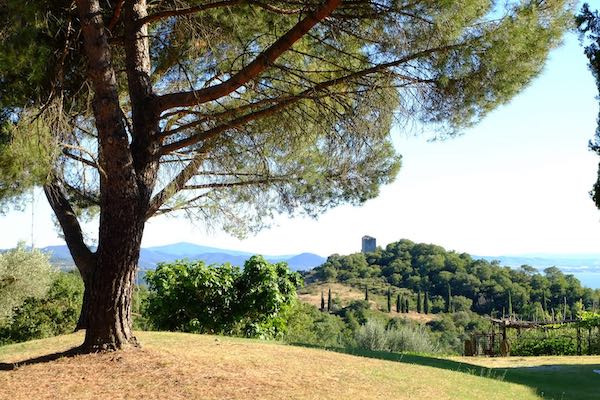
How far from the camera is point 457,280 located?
48.4 meters

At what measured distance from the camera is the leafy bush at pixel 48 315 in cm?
1652

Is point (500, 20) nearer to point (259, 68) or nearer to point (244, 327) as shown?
point (259, 68)

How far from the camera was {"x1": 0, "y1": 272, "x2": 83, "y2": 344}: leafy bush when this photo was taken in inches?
650

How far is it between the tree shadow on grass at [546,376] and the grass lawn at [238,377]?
0.02 metres

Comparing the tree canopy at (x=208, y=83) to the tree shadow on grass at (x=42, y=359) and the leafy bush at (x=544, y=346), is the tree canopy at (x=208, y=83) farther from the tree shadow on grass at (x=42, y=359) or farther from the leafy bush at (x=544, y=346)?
the leafy bush at (x=544, y=346)

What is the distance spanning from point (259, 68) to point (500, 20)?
7.91 ft

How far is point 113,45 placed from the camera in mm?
7461

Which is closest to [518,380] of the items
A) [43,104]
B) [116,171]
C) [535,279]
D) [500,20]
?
[500,20]

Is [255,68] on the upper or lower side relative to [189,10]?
lower

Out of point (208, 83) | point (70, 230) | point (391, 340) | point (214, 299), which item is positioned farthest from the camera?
point (391, 340)

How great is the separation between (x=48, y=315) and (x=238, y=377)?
1360 cm

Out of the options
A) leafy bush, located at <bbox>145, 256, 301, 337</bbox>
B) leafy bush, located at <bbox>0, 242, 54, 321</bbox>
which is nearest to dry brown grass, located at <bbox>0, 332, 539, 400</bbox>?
leafy bush, located at <bbox>145, 256, 301, 337</bbox>

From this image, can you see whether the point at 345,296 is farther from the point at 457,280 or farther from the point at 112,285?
the point at 112,285

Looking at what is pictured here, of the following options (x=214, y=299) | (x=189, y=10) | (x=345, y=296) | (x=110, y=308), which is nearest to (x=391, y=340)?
(x=214, y=299)
